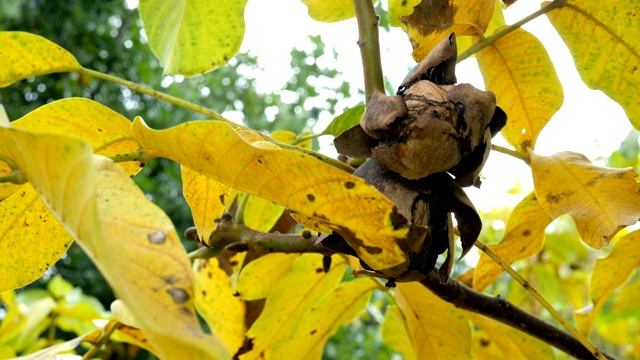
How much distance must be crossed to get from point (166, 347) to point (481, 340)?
0.70 m

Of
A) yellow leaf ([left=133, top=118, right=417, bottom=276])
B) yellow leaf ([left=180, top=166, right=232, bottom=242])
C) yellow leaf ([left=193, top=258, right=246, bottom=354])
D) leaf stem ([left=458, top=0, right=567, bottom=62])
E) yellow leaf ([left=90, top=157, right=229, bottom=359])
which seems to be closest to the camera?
yellow leaf ([left=90, top=157, right=229, bottom=359])

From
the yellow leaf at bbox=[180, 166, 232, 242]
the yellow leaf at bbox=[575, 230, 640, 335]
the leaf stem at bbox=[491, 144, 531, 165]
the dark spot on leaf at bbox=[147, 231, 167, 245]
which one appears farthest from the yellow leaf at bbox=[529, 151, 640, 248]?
the dark spot on leaf at bbox=[147, 231, 167, 245]

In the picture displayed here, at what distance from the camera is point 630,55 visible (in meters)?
0.67

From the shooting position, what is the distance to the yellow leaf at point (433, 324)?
762 mm

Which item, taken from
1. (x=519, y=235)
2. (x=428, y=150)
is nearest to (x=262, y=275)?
(x=519, y=235)

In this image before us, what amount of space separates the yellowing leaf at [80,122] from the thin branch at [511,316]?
0.33 m

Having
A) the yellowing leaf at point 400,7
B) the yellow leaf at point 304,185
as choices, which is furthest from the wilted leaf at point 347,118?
the yellow leaf at point 304,185

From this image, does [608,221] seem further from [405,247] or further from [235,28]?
[235,28]

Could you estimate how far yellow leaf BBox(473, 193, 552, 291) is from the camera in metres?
0.74

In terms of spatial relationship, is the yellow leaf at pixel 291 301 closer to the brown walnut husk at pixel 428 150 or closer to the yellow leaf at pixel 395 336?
the yellow leaf at pixel 395 336

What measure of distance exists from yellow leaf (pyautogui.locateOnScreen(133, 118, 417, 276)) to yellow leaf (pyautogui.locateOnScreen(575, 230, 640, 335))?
0.42 meters

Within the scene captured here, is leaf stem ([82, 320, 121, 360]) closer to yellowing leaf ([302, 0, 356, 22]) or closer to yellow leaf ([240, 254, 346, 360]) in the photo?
yellow leaf ([240, 254, 346, 360])

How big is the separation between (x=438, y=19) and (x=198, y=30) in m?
0.28

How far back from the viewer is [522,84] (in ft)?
2.31
